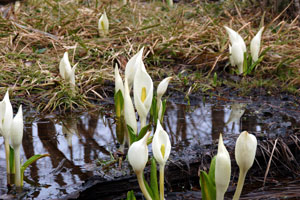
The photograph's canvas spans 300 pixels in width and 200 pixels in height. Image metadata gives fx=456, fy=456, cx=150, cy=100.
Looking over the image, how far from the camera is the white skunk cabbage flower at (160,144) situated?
1.50m

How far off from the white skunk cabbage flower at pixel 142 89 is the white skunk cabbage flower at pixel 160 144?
358mm

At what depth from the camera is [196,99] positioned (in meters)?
3.23

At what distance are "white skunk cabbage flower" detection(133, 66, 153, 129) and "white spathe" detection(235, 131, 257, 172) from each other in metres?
0.49

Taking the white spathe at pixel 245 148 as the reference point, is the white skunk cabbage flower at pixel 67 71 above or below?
above

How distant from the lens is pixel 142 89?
1.86 meters

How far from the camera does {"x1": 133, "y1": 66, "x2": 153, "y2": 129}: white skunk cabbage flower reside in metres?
1.85

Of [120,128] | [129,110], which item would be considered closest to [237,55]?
[120,128]

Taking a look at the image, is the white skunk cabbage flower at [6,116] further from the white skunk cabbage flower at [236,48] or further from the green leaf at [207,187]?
the white skunk cabbage flower at [236,48]

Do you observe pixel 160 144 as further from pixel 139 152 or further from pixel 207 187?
pixel 207 187

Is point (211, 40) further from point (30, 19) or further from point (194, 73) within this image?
point (30, 19)

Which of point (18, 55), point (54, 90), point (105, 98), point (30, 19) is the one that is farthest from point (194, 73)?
point (30, 19)

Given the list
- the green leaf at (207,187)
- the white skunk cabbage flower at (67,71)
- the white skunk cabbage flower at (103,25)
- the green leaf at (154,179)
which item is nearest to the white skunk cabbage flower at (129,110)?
the green leaf at (154,179)

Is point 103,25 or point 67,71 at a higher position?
point 103,25

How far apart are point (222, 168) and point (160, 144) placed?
8.6 inches
